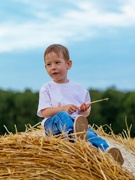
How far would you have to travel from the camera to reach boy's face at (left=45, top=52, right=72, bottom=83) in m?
4.17

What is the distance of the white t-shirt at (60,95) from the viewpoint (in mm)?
4238

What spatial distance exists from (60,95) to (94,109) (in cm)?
490

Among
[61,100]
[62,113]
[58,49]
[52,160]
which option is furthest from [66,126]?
[58,49]

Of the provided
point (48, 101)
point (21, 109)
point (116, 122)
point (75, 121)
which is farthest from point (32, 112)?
point (75, 121)

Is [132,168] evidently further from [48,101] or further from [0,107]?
[0,107]

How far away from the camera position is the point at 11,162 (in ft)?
11.0

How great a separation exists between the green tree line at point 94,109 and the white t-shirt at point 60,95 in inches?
186

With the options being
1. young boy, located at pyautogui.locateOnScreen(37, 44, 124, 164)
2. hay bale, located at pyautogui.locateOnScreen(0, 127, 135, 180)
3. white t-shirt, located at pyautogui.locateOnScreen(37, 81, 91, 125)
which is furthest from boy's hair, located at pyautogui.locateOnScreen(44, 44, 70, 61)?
hay bale, located at pyautogui.locateOnScreen(0, 127, 135, 180)

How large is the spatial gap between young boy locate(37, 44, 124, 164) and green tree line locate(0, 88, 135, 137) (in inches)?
187

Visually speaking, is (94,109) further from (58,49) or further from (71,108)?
(71,108)

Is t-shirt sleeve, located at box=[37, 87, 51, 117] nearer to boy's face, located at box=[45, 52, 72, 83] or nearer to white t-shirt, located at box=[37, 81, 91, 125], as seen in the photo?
white t-shirt, located at box=[37, 81, 91, 125]

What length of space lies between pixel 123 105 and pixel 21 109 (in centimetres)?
173

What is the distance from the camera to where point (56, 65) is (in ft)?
13.8

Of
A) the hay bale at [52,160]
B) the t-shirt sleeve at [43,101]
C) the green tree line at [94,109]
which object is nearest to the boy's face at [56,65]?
the t-shirt sleeve at [43,101]
